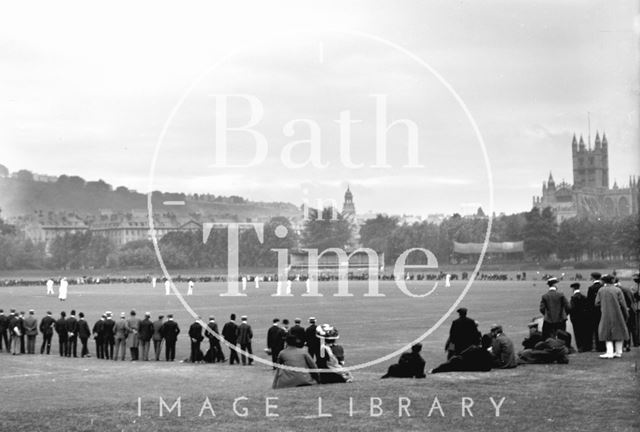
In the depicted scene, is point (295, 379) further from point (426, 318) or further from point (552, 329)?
point (426, 318)

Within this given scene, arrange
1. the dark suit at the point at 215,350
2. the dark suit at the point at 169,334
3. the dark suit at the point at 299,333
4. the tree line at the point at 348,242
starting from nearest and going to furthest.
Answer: the dark suit at the point at 299,333
the dark suit at the point at 215,350
the dark suit at the point at 169,334
the tree line at the point at 348,242

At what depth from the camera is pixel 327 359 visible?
18.1 meters

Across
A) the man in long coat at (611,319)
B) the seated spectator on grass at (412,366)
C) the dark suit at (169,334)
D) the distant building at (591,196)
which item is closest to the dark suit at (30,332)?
the dark suit at (169,334)

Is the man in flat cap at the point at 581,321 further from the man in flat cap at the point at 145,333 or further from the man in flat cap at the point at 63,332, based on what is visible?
the man in flat cap at the point at 63,332

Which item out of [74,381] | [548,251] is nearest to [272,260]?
[548,251]

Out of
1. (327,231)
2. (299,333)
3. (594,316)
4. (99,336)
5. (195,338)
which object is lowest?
(99,336)

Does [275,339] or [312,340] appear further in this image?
[275,339]

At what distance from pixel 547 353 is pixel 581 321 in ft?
9.10

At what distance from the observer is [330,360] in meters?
18.1

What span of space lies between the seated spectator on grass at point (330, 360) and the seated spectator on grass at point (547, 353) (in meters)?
3.52

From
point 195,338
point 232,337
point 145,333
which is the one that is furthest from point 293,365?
point 145,333

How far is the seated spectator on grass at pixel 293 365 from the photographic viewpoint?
1630 cm

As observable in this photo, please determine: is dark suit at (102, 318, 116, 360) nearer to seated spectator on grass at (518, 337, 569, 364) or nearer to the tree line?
seated spectator on grass at (518, 337, 569, 364)

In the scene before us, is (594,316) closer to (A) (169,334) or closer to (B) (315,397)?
(B) (315,397)
